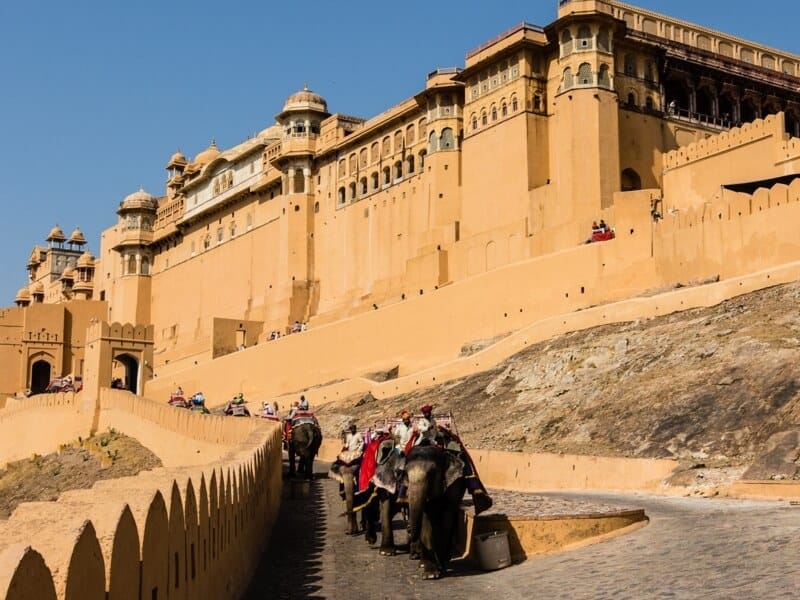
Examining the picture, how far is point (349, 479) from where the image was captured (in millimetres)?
14078

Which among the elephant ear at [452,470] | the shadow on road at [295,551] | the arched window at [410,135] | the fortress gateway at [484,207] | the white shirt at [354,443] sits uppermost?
the arched window at [410,135]

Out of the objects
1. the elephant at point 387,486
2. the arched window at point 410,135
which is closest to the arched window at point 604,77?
the arched window at point 410,135

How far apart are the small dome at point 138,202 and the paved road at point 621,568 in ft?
194

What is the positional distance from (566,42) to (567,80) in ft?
4.09

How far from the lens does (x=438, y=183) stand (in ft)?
144

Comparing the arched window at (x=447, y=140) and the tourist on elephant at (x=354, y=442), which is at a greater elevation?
the arched window at (x=447, y=140)

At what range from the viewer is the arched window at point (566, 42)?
38.6 m

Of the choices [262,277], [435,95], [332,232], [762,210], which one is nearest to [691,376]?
[762,210]

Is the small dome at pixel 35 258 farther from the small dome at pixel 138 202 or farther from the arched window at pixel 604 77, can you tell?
the arched window at pixel 604 77

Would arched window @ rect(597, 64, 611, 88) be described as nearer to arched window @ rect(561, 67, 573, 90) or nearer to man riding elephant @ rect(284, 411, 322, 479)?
arched window @ rect(561, 67, 573, 90)

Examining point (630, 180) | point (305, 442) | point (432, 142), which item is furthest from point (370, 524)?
point (432, 142)

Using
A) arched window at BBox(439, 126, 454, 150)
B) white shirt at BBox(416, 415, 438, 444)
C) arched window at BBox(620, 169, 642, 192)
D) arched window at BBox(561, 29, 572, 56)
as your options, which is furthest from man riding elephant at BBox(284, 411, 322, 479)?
arched window at BBox(439, 126, 454, 150)

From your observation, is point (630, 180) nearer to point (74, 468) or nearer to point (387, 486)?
point (74, 468)

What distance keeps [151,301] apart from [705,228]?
4469cm
